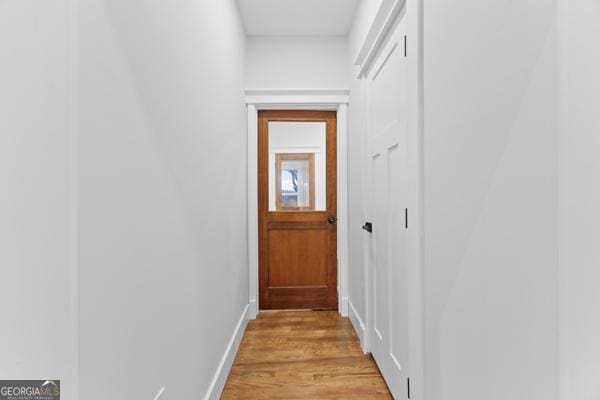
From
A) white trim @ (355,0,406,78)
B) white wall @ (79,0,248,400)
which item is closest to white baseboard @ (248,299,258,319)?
white wall @ (79,0,248,400)

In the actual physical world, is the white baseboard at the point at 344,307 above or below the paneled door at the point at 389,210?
below

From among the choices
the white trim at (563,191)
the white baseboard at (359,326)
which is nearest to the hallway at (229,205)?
the white trim at (563,191)

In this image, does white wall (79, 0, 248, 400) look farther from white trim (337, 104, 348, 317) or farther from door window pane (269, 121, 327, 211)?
white trim (337, 104, 348, 317)

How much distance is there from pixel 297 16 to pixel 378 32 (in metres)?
1.09

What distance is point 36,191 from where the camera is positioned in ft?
1.89

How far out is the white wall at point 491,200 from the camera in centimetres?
67

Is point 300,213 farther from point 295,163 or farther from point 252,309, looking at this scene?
point 252,309

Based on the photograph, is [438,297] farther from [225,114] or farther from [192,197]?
[225,114]

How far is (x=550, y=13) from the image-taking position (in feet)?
2.10

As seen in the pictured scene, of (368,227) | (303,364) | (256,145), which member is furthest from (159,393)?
(256,145)

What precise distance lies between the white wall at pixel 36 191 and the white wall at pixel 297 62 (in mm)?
2542

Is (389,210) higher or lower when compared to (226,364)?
higher

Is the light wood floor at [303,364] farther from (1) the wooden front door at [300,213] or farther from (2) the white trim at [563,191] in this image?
(2) the white trim at [563,191]

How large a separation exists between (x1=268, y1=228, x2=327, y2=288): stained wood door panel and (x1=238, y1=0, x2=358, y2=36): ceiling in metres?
1.81
